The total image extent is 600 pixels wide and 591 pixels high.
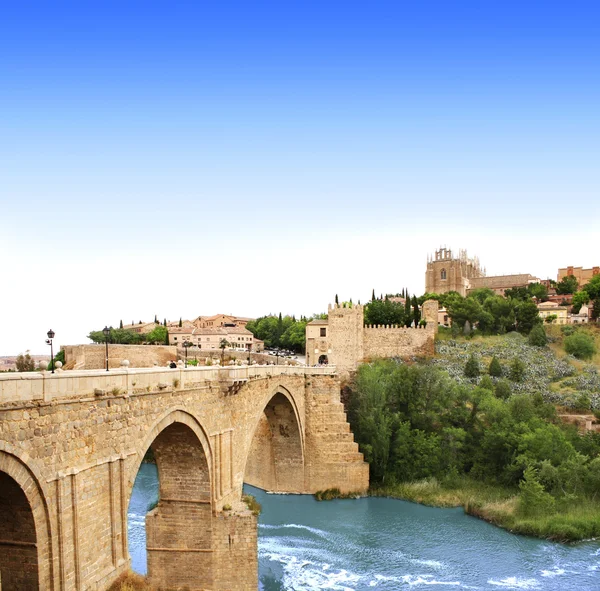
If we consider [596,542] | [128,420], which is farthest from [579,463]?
[128,420]

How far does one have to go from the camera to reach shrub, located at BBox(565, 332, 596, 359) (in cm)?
4203

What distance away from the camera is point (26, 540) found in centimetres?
855

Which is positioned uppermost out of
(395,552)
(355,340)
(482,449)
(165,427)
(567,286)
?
(567,286)

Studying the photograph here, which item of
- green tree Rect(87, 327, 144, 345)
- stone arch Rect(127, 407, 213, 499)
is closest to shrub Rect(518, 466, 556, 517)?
stone arch Rect(127, 407, 213, 499)

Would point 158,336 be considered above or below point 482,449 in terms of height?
above

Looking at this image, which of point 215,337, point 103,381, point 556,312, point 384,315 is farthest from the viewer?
point 215,337

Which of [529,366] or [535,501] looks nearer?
[535,501]

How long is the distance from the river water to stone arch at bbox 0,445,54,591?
31.8 ft

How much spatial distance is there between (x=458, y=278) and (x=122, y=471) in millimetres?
60245

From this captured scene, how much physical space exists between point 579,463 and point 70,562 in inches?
861

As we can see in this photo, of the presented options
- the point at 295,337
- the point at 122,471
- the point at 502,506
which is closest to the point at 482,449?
the point at 502,506

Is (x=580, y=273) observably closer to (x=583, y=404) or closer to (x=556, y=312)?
(x=556, y=312)

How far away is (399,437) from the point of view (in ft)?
93.9

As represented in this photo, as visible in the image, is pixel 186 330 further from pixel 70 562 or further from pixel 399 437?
pixel 70 562
